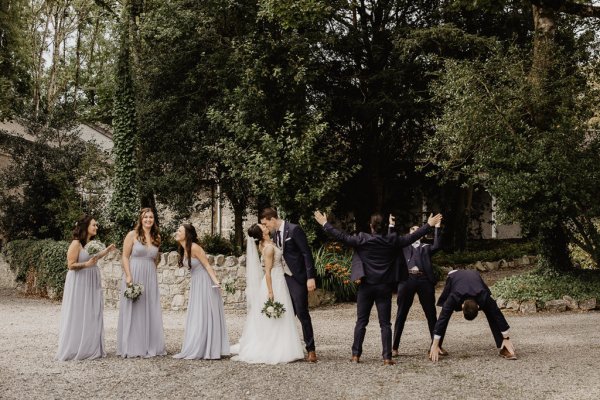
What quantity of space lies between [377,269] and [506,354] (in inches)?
92.9

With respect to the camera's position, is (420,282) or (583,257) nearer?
(420,282)

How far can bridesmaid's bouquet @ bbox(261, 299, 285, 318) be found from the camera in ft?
32.3

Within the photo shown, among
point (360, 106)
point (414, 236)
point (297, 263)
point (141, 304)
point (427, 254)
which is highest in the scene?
point (360, 106)

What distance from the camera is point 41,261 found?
21.8 m

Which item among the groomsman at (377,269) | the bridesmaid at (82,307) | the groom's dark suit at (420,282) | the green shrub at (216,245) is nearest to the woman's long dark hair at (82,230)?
the bridesmaid at (82,307)

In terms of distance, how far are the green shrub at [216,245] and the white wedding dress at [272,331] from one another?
16.6m

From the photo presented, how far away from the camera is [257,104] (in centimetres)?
2169

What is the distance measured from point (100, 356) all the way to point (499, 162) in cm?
977

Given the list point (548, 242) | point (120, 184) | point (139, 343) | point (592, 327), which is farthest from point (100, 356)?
point (120, 184)

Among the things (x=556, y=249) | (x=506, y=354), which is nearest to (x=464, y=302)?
(x=506, y=354)

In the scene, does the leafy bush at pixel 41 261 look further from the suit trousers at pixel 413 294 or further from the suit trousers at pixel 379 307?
the suit trousers at pixel 379 307

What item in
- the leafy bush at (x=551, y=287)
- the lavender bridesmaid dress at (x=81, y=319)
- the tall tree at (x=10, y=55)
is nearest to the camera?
the lavender bridesmaid dress at (x=81, y=319)

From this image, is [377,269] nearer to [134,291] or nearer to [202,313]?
[202,313]

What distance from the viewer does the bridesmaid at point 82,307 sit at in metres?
10.2
